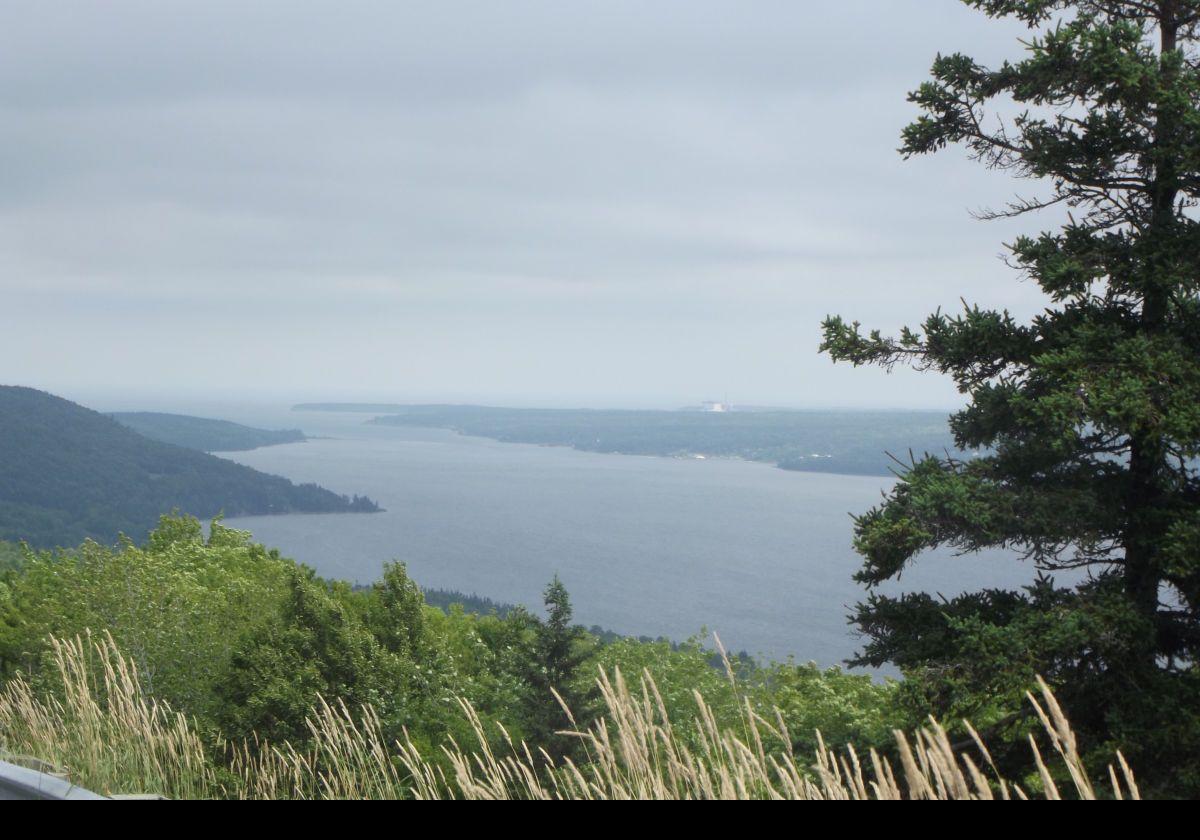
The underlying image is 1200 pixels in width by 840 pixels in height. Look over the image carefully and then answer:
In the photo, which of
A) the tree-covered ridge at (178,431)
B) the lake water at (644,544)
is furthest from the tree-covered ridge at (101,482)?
the tree-covered ridge at (178,431)

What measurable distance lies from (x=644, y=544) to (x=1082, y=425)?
115m

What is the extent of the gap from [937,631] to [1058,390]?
197 centimetres

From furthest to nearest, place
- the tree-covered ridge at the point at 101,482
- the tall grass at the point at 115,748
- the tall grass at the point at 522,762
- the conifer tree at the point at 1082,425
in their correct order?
the tree-covered ridge at the point at 101,482 → the conifer tree at the point at 1082,425 → the tall grass at the point at 115,748 → the tall grass at the point at 522,762

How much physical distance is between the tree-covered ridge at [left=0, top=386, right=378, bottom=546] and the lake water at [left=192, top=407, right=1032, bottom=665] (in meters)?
5.64

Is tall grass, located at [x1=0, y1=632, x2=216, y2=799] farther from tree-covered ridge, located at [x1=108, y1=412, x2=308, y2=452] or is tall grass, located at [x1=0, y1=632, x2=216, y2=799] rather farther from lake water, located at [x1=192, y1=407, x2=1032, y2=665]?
tree-covered ridge, located at [x1=108, y1=412, x2=308, y2=452]

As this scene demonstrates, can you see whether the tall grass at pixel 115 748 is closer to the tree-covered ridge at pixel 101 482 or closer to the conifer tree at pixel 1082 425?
the conifer tree at pixel 1082 425

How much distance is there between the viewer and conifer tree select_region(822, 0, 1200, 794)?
657cm

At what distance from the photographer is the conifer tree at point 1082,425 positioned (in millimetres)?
6566

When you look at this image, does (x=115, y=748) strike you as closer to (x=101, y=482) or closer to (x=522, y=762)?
(x=522, y=762)

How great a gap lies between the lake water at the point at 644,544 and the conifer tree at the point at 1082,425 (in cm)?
4310

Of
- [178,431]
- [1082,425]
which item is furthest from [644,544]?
[1082,425]

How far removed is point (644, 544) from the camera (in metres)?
121

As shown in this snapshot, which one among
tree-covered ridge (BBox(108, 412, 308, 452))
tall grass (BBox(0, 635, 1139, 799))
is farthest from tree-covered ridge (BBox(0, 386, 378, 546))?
tall grass (BBox(0, 635, 1139, 799))
